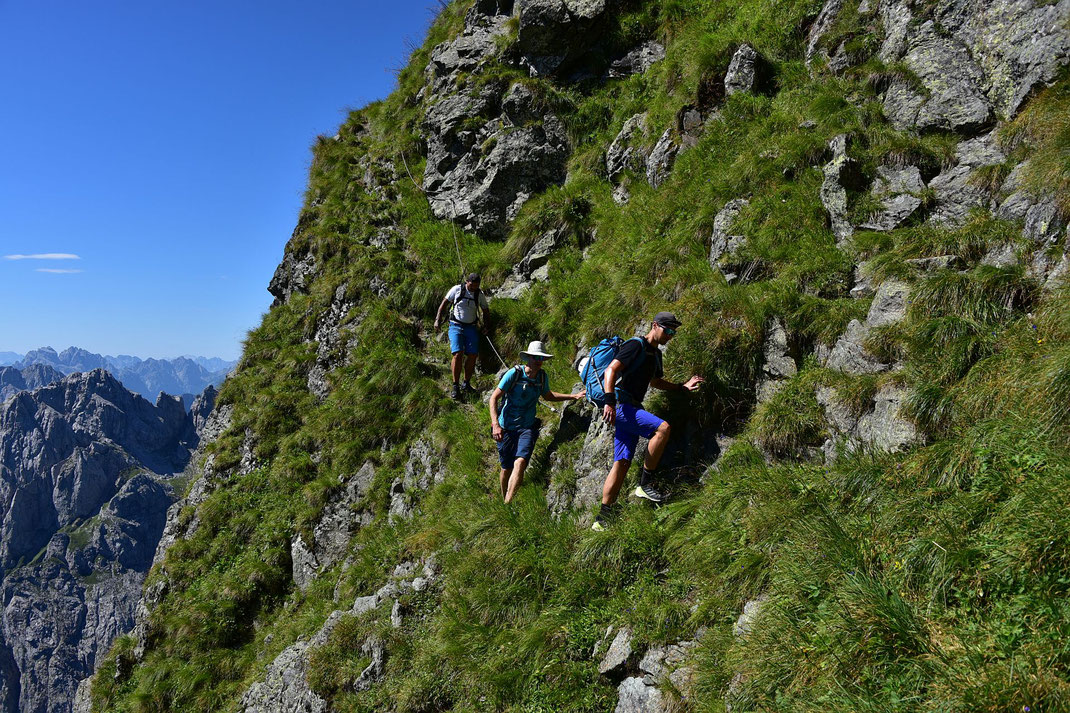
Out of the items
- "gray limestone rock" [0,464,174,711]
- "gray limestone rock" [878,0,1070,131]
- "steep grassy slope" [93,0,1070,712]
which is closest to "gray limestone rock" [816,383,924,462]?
"steep grassy slope" [93,0,1070,712]

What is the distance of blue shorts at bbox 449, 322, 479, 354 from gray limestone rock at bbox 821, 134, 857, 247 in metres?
7.36

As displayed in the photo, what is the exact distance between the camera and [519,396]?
29.5 feet

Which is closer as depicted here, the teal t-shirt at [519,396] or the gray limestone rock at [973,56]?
the gray limestone rock at [973,56]

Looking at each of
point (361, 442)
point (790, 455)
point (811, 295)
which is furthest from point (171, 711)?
point (811, 295)

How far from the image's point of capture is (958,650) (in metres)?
3.48

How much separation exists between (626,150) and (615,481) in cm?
1002

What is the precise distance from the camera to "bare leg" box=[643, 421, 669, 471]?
7336mm

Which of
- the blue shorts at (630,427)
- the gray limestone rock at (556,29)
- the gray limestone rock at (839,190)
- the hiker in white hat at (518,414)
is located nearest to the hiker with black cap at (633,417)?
the blue shorts at (630,427)

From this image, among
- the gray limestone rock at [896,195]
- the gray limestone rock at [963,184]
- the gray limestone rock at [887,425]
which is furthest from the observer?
the gray limestone rock at [896,195]

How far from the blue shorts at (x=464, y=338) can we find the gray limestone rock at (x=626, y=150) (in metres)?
5.83

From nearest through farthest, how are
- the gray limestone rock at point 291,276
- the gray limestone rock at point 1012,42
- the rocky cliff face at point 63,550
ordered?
the gray limestone rock at point 1012,42 < the gray limestone rock at point 291,276 < the rocky cliff face at point 63,550

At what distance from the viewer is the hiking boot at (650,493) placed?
7324 mm

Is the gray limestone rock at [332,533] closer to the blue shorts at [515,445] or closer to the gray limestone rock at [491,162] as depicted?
the blue shorts at [515,445]

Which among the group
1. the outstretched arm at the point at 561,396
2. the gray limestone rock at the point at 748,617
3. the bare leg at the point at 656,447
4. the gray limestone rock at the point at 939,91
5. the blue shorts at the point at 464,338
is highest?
the gray limestone rock at the point at 939,91
